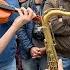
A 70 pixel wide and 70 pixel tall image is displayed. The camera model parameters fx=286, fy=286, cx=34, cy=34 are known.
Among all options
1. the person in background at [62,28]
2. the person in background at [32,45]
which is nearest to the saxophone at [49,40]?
the person in background at [62,28]

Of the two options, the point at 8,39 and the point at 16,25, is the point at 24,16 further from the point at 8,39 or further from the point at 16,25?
the point at 8,39

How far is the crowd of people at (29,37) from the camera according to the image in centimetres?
217

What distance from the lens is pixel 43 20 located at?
7.05 ft

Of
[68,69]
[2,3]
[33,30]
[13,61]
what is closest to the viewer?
[2,3]

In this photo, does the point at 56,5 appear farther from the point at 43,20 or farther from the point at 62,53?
the point at 43,20

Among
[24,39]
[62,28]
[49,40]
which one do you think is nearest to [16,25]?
[49,40]

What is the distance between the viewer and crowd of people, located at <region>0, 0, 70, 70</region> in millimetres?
2166

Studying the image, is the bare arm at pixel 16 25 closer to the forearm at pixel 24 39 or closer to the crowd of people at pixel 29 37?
the crowd of people at pixel 29 37

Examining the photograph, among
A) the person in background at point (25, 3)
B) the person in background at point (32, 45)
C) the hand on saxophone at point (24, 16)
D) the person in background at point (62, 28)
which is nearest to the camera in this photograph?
the hand on saxophone at point (24, 16)

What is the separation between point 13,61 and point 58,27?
1.77 feet

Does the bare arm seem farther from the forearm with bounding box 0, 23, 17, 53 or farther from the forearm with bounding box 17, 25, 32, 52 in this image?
the forearm with bounding box 17, 25, 32, 52

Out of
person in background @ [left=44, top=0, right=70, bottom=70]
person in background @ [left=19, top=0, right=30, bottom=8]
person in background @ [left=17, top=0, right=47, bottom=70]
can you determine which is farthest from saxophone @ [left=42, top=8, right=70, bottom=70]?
person in background @ [left=19, top=0, right=30, bottom=8]

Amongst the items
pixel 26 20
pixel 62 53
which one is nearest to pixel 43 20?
pixel 26 20

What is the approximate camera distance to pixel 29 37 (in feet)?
10.2
